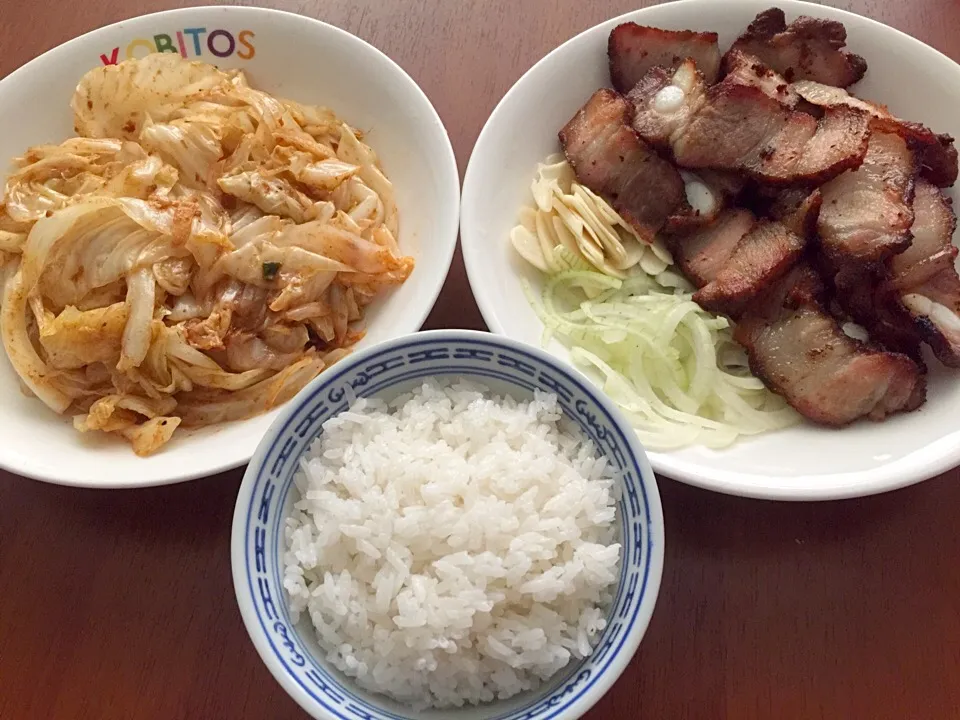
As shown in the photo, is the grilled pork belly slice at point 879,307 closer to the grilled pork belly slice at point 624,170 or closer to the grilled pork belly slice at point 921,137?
the grilled pork belly slice at point 921,137

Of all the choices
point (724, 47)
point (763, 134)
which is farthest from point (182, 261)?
point (724, 47)

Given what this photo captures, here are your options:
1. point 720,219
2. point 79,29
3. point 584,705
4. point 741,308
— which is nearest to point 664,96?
point 720,219

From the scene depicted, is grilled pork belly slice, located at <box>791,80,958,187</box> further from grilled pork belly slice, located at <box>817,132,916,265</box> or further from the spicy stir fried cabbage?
the spicy stir fried cabbage

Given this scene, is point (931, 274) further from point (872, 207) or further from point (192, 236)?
point (192, 236)

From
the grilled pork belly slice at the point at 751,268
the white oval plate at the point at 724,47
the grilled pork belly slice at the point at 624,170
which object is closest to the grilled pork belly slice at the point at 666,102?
the grilled pork belly slice at the point at 624,170

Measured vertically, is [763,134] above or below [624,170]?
above
